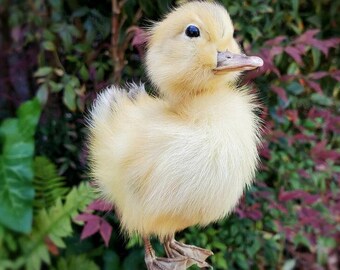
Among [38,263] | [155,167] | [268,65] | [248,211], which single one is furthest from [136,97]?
[38,263]

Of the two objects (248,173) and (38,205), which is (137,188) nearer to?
(248,173)

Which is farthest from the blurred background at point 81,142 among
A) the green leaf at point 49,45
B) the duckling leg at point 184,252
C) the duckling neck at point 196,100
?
the duckling neck at point 196,100

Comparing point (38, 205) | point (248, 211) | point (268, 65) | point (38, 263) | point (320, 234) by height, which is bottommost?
point (38, 263)

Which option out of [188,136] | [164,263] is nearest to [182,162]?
[188,136]

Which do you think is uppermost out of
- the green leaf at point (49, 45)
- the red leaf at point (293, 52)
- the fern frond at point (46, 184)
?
the red leaf at point (293, 52)

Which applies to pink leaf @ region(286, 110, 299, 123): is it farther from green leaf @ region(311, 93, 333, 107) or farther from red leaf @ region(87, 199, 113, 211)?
red leaf @ region(87, 199, 113, 211)

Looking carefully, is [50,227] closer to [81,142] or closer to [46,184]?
[46,184]

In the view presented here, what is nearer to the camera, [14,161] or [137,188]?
[137,188]

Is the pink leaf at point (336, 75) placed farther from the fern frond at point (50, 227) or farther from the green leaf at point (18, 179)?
the green leaf at point (18, 179)
